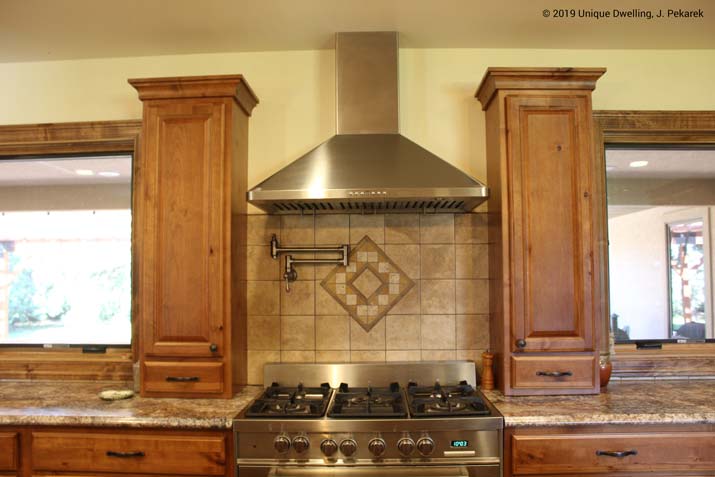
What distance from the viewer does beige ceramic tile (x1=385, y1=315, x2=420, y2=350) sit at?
7.50ft

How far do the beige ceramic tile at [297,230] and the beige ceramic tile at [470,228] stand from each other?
0.76 metres

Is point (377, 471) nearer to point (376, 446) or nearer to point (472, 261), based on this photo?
point (376, 446)

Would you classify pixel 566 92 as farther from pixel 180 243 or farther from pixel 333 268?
pixel 180 243

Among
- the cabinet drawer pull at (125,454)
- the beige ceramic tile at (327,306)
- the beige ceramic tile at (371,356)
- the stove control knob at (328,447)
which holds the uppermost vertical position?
the beige ceramic tile at (327,306)

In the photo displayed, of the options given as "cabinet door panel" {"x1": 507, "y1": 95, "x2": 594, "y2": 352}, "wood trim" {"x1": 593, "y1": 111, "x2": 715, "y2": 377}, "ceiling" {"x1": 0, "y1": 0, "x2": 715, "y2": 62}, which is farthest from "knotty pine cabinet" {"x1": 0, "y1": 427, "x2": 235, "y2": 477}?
"wood trim" {"x1": 593, "y1": 111, "x2": 715, "y2": 377}

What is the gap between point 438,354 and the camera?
7.47 ft

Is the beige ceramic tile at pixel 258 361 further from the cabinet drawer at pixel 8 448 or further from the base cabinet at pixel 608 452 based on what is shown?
the base cabinet at pixel 608 452

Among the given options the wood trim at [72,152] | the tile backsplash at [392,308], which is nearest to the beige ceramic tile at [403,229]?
the tile backsplash at [392,308]

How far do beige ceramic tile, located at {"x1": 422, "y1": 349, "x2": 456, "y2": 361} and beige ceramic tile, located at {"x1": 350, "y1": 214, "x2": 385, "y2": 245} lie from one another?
2.01 ft

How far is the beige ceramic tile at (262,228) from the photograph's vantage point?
232 centimetres

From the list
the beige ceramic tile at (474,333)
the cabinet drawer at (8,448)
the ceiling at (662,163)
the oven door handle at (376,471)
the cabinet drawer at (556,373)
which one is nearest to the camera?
the oven door handle at (376,471)

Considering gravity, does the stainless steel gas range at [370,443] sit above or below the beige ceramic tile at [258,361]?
below

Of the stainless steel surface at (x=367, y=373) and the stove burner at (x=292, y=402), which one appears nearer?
the stove burner at (x=292, y=402)

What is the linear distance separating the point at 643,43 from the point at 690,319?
4.86 ft
